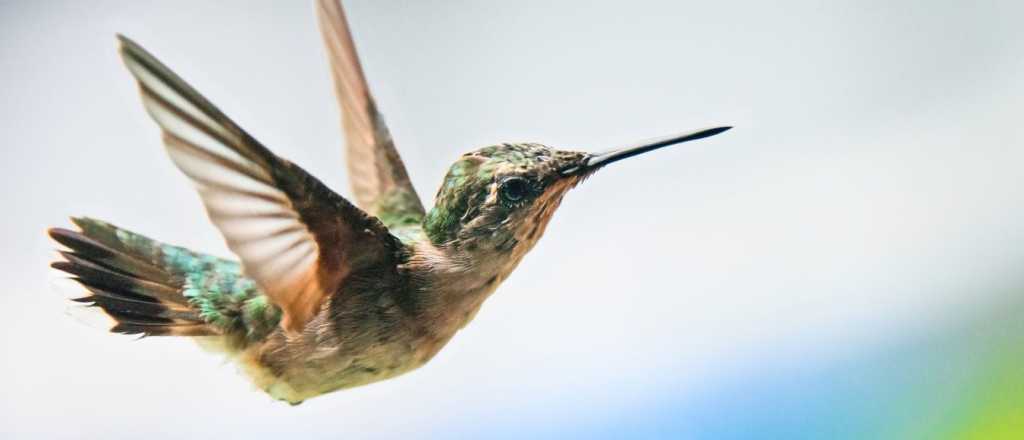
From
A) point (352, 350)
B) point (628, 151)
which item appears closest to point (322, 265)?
point (352, 350)

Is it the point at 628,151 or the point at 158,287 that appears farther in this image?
the point at 158,287

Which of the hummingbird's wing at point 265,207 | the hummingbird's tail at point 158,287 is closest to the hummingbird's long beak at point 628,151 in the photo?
the hummingbird's wing at point 265,207

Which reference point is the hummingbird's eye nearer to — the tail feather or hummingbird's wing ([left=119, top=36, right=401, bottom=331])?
hummingbird's wing ([left=119, top=36, right=401, bottom=331])

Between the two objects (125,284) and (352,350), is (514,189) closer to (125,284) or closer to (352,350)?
(352,350)

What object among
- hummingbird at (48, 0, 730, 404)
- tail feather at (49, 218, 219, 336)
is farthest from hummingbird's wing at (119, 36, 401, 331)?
tail feather at (49, 218, 219, 336)

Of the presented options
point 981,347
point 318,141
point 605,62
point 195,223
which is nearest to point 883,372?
point 981,347

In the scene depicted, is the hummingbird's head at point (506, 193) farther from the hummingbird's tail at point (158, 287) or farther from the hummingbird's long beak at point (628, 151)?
the hummingbird's tail at point (158, 287)
